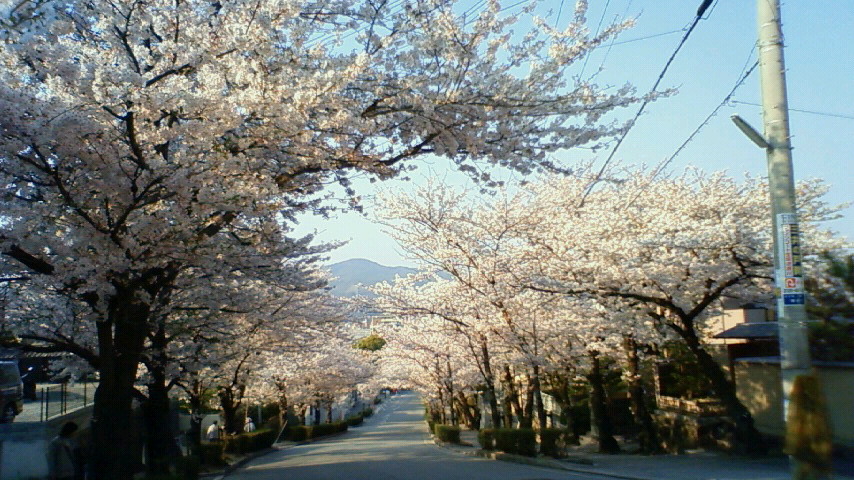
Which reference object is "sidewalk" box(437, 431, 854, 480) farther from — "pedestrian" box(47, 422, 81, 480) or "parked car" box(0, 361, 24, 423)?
"parked car" box(0, 361, 24, 423)

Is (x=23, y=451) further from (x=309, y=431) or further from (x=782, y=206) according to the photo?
(x=309, y=431)

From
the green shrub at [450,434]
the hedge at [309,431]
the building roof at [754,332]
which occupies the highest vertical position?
the building roof at [754,332]

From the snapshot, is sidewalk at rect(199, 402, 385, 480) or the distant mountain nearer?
sidewalk at rect(199, 402, 385, 480)

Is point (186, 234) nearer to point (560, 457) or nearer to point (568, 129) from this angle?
point (568, 129)

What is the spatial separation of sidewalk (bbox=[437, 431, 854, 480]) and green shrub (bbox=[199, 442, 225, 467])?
8700 mm

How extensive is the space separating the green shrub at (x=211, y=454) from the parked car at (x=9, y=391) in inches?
217

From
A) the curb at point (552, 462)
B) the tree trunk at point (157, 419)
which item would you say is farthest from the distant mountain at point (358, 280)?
the curb at point (552, 462)

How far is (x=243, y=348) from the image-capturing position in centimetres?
1956

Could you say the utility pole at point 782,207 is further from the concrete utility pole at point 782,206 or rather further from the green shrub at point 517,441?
the green shrub at point 517,441

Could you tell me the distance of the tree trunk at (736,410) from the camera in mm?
15805

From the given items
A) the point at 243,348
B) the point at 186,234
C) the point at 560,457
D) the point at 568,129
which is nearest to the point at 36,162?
the point at 186,234

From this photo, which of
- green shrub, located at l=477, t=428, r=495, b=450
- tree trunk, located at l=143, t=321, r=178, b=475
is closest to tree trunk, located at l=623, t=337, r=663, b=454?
green shrub, located at l=477, t=428, r=495, b=450

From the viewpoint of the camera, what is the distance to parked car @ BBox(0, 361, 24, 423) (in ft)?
53.0

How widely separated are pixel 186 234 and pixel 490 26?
473 cm
